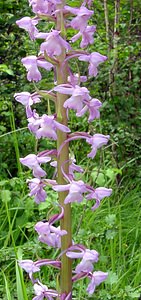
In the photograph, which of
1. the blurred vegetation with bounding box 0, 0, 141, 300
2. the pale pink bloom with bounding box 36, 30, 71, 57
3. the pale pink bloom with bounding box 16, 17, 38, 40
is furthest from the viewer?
the blurred vegetation with bounding box 0, 0, 141, 300

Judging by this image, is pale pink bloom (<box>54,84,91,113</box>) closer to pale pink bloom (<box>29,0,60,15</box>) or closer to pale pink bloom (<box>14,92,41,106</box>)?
pale pink bloom (<box>14,92,41,106</box>)

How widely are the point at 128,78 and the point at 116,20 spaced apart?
54 cm

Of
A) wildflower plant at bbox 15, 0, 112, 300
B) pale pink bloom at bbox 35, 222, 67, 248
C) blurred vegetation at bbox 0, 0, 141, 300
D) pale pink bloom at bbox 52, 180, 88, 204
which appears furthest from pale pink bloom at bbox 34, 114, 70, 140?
blurred vegetation at bbox 0, 0, 141, 300

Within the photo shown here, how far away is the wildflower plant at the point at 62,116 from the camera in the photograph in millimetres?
1590

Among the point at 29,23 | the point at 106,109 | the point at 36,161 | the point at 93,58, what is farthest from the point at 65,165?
the point at 106,109

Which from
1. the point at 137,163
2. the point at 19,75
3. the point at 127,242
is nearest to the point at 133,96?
the point at 137,163

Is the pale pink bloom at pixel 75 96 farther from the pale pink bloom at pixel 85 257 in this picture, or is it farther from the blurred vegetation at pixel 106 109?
the blurred vegetation at pixel 106 109

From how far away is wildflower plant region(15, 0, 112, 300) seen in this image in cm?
159

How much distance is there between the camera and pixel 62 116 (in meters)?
1.63

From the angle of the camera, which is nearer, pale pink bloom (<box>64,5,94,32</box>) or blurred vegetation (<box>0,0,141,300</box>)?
pale pink bloom (<box>64,5,94,32</box>)

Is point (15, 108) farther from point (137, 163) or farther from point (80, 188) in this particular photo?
point (80, 188)

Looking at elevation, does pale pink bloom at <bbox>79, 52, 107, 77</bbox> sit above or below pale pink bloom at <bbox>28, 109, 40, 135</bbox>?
above

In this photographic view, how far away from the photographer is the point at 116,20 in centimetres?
464

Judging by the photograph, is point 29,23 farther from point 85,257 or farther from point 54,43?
point 85,257
